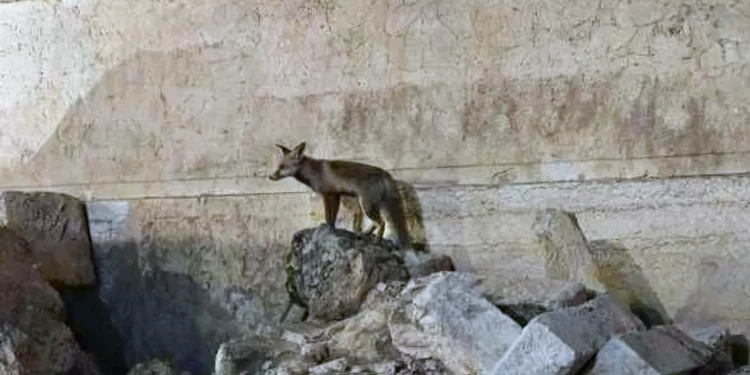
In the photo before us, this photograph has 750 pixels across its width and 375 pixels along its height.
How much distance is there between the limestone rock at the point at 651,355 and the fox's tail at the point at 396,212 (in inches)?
62.5

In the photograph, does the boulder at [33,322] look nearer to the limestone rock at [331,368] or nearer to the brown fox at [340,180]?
the brown fox at [340,180]

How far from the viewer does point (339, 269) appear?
202 inches

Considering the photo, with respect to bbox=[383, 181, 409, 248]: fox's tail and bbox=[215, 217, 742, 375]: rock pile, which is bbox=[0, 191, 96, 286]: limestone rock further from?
bbox=[383, 181, 409, 248]: fox's tail

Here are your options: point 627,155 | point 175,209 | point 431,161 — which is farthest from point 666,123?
point 175,209

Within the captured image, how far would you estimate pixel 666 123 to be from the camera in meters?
5.23

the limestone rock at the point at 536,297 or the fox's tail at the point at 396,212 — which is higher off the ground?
the fox's tail at the point at 396,212

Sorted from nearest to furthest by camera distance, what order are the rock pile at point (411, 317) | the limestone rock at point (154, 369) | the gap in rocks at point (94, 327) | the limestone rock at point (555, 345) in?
the limestone rock at point (555, 345) < the rock pile at point (411, 317) < the limestone rock at point (154, 369) < the gap in rocks at point (94, 327)

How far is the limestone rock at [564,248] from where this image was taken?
4988 millimetres

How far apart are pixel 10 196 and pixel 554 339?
3.42m

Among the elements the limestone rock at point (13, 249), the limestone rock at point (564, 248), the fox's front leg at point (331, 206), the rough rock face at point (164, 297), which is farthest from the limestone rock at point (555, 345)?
the limestone rock at point (13, 249)

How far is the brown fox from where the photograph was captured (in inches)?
210

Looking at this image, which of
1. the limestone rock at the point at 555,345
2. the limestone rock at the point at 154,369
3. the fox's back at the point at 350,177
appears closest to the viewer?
the limestone rock at the point at 555,345

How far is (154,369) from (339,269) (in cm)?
133

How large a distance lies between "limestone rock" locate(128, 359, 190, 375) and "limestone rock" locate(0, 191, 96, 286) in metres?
0.77
